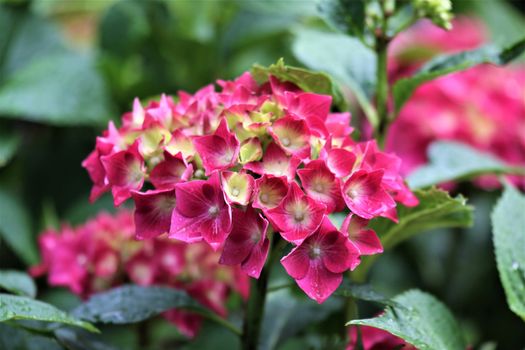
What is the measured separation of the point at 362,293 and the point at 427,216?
0.13 m

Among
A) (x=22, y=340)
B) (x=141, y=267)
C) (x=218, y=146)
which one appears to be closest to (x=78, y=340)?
(x=22, y=340)

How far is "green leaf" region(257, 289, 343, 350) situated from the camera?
85cm

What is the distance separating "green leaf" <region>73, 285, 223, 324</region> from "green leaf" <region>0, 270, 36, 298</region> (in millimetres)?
57

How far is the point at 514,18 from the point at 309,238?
1387 millimetres

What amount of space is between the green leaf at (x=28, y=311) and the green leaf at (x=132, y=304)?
2.8 inches

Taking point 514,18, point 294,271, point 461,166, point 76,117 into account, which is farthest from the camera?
point 514,18

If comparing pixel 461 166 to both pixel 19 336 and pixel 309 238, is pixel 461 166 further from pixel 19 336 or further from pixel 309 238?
pixel 19 336

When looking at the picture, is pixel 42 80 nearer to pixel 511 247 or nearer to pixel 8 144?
pixel 8 144

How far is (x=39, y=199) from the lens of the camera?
1284 mm

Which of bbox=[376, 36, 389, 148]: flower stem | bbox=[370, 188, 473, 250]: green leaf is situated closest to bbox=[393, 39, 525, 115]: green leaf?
bbox=[376, 36, 389, 148]: flower stem

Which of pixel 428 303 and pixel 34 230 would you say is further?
pixel 34 230

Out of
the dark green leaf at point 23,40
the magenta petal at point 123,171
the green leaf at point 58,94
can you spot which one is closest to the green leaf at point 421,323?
the magenta petal at point 123,171

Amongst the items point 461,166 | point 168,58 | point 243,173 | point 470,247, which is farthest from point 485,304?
point 243,173

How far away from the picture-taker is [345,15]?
0.79 m
